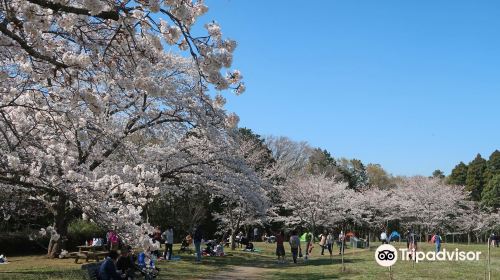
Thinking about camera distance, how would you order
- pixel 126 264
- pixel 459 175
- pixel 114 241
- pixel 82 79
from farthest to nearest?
pixel 459 175 → pixel 114 241 → pixel 126 264 → pixel 82 79

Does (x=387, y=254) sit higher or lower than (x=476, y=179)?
lower

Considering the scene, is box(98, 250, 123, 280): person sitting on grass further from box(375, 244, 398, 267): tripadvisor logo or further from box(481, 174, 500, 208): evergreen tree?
box(481, 174, 500, 208): evergreen tree

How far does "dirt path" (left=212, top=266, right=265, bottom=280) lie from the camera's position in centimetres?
1654

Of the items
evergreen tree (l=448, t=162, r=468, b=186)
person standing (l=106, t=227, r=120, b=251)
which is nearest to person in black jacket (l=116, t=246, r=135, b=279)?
person standing (l=106, t=227, r=120, b=251)

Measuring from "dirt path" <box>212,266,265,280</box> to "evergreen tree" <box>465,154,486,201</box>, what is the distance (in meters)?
53.5

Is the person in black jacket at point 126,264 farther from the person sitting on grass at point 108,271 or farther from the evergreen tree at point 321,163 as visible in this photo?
the evergreen tree at point 321,163

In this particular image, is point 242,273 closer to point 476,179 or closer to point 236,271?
point 236,271

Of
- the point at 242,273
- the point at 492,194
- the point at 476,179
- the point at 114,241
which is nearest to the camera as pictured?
the point at 114,241

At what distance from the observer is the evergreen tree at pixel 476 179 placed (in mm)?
65025

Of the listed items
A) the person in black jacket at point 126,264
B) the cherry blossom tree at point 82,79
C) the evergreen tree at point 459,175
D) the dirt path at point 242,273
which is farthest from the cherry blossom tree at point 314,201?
the evergreen tree at point 459,175

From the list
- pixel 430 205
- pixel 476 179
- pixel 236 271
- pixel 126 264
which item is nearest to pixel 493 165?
pixel 476 179

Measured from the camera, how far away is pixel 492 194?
192ft

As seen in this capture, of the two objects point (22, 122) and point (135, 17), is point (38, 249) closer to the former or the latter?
point (22, 122)

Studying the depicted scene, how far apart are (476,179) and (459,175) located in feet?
13.7
